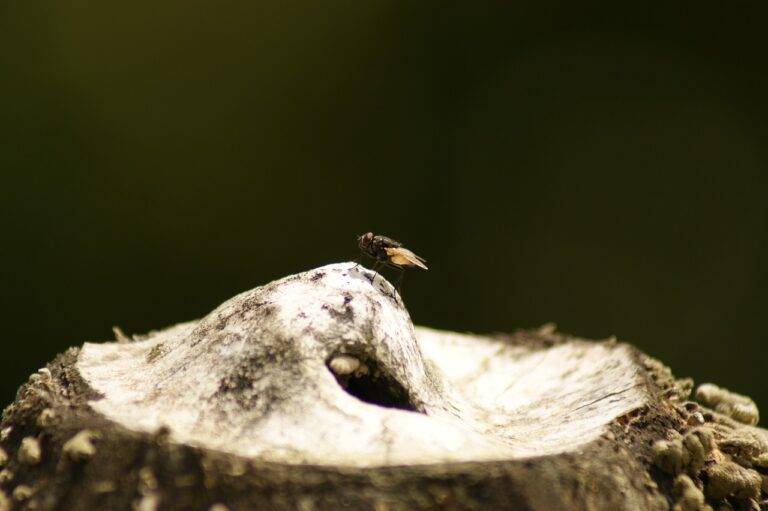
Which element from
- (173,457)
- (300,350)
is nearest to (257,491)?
(173,457)

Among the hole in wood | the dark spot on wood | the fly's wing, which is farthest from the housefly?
the dark spot on wood

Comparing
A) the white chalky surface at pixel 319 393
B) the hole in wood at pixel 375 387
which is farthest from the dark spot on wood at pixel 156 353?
the hole in wood at pixel 375 387

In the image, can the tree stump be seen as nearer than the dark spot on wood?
Yes

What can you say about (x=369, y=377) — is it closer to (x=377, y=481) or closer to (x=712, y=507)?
(x=377, y=481)

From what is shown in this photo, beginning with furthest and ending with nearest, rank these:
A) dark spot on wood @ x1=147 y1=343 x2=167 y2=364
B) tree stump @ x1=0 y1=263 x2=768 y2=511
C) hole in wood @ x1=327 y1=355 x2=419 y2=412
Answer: dark spot on wood @ x1=147 y1=343 x2=167 y2=364 → hole in wood @ x1=327 y1=355 x2=419 y2=412 → tree stump @ x1=0 y1=263 x2=768 y2=511

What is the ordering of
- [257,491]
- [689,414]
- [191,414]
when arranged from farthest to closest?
[689,414]
[191,414]
[257,491]

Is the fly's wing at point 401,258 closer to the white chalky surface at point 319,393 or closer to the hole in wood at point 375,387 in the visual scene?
the white chalky surface at point 319,393

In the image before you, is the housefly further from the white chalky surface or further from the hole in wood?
the hole in wood

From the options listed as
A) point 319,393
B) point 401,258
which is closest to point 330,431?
point 319,393

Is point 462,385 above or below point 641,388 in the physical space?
below
